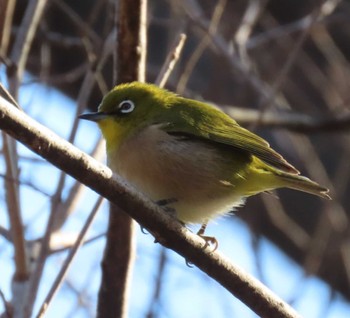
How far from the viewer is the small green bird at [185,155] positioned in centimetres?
365

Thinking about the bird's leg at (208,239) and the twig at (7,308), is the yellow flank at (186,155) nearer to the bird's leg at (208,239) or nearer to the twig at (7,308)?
the bird's leg at (208,239)

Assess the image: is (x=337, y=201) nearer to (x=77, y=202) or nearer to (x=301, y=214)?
(x=301, y=214)

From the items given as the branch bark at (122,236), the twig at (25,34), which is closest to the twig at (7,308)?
the branch bark at (122,236)

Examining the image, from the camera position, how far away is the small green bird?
12.0ft

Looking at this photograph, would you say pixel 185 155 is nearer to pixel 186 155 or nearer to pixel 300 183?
pixel 186 155

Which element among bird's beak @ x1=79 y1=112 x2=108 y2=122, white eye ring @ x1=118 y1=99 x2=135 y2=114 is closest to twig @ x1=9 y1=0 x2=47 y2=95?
bird's beak @ x1=79 y1=112 x2=108 y2=122

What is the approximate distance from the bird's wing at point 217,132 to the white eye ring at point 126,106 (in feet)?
0.67

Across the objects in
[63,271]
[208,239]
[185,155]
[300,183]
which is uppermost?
[300,183]

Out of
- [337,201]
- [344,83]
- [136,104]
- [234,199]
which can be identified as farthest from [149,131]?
[344,83]

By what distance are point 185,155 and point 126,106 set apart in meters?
0.48

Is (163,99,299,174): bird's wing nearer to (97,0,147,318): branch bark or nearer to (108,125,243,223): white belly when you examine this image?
(108,125,243,223): white belly

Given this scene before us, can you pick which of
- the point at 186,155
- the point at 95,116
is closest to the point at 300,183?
the point at 186,155

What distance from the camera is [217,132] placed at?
3.89 metres

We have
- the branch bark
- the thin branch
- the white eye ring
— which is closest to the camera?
the thin branch
